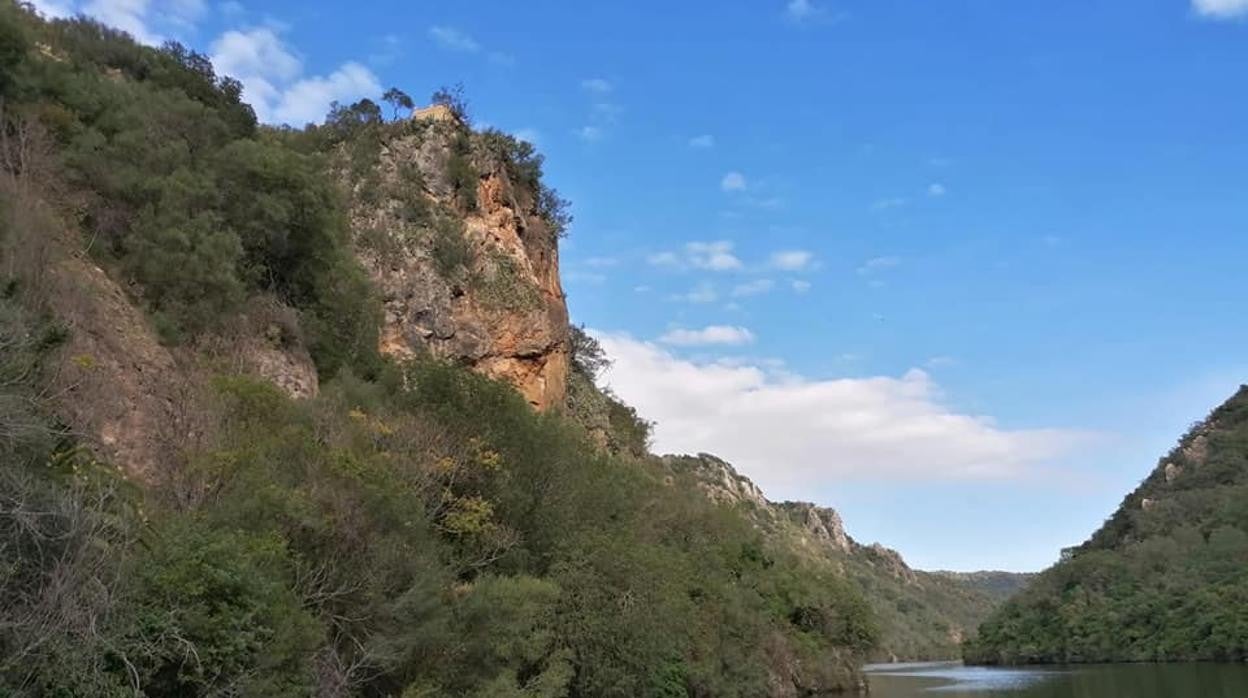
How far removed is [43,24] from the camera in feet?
129

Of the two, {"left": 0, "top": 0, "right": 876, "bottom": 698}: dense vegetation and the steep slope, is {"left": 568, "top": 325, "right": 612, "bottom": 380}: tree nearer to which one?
{"left": 0, "top": 0, "right": 876, "bottom": 698}: dense vegetation

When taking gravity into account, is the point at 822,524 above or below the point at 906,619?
above

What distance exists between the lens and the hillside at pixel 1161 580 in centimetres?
8450

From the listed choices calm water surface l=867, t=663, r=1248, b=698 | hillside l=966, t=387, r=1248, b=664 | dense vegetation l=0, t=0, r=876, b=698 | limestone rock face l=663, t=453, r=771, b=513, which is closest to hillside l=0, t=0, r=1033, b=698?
dense vegetation l=0, t=0, r=876, b=698

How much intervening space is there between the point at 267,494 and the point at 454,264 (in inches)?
1183

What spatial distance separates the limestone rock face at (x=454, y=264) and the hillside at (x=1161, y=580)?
63.1 m

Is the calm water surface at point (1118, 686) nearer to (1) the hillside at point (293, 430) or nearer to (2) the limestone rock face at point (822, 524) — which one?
(1) the hillside at point (293, 430)

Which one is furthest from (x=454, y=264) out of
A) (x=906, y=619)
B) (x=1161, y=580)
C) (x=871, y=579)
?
(x=906, y=619)

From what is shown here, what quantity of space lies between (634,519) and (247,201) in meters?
20.5

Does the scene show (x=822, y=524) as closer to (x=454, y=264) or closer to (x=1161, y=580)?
(x=1161, y=580)

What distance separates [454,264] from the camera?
47.6 meters

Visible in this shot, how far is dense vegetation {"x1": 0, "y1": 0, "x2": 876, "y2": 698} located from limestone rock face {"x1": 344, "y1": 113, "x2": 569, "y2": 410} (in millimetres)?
5252

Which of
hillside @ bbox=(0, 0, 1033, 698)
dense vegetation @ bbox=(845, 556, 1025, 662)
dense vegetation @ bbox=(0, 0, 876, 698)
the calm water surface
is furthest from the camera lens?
dense vegetation @ bbox=(845, 556, 1025, 662)

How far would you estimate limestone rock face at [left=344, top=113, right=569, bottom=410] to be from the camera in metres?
45.5
